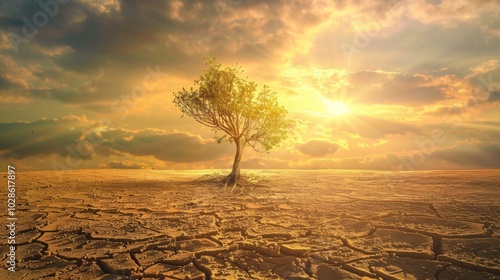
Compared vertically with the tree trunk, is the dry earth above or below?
below

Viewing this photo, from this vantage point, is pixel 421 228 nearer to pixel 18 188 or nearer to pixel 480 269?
pixel 480 269

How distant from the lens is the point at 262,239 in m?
4.92

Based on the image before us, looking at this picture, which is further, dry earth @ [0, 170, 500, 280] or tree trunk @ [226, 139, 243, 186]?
tree trunk @ [226, 139, 243, 186]

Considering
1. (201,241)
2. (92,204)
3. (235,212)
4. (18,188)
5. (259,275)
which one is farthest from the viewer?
(18,188)

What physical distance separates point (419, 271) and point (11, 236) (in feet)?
20.9

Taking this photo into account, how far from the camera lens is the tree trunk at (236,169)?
13.5 m

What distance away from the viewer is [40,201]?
28.3 feet

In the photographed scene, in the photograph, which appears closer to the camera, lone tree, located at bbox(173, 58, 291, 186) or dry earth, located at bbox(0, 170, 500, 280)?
dry earth, located at bbox(0, 170, 500, 280)

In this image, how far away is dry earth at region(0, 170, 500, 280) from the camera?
12.8ft

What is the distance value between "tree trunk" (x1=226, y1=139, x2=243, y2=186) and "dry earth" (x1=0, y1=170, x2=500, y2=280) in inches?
203

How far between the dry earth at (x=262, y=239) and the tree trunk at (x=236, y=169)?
5145 mm

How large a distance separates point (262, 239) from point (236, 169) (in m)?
8.81

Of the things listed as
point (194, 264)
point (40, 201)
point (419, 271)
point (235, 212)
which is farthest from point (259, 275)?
point (40, 201)

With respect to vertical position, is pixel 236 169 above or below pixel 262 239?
above
